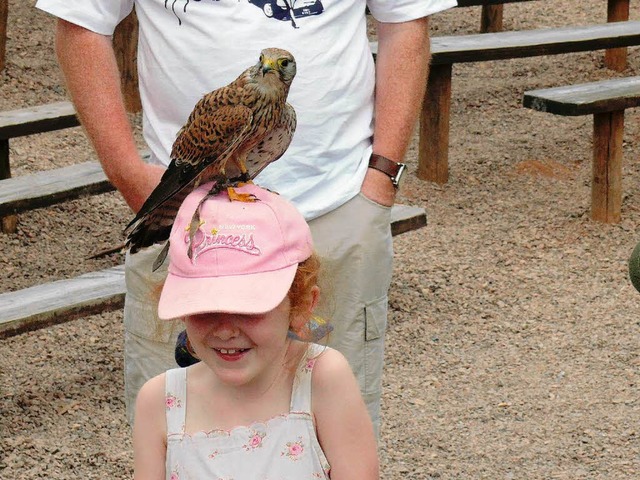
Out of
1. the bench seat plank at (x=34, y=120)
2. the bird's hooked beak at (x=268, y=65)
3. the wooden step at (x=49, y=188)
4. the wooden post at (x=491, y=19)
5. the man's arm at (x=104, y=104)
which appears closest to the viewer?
the bird's hooked beak at (x=268, y=65)

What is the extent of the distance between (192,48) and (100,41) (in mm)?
233

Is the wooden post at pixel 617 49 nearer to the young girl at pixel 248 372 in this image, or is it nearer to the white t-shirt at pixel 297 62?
the white t-shirt at pixel 297 62

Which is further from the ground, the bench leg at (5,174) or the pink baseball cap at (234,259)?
the pink baseball cap at (234,259)

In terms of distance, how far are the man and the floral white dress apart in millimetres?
478

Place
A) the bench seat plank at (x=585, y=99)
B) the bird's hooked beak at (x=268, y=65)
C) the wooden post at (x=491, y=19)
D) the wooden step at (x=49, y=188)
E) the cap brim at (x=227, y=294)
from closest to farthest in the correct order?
the cap brim at (x=227, y=294), the bird's hooked beak at (x=268, y=65), the wooden step at (x=49, y=188), the bench seat plank at (x=585, y=99), the wooden post at (x=491, y=19)

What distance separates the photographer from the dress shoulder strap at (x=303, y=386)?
2.04 metres

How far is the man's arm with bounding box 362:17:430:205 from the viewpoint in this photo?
2.73m

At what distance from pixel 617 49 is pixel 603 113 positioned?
249 cm

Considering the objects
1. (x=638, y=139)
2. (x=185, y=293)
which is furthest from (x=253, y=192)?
(x=638, y=139)

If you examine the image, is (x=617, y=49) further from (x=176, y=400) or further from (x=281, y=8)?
(x=176, y=400)

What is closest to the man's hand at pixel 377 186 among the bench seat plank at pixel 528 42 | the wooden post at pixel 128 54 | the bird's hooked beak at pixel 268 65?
the bird's hooked beak at pixel 268 65

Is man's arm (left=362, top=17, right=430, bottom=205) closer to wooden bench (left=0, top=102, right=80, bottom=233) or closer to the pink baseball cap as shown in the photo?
the pink baseball cap

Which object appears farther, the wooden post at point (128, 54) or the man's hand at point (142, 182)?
the wooden post at point (128, 54)

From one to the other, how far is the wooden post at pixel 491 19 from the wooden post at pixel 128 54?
2.82m
